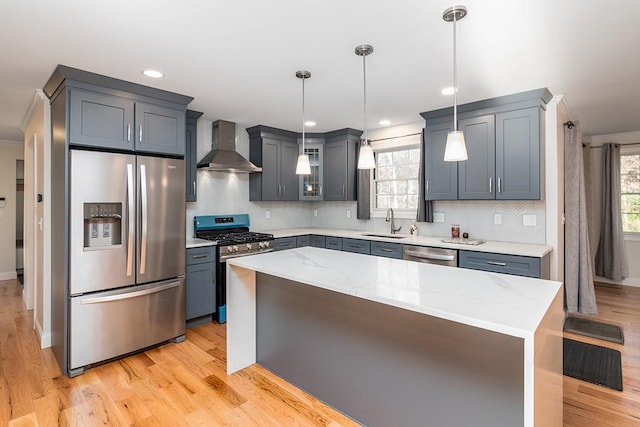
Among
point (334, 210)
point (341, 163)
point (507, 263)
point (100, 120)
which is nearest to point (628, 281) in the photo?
point (507, 263)

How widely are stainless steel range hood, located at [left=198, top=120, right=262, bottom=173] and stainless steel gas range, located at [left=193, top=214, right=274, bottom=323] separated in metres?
0.71

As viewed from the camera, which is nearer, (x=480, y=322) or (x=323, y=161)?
(x=480, y=322)

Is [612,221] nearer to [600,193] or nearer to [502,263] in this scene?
[600,193]

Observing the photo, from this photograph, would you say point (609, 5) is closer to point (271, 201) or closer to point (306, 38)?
point (306, 38)

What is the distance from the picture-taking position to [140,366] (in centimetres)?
278

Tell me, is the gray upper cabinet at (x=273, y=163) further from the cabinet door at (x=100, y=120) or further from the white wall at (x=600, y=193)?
the white wall at (x=600, y=193)

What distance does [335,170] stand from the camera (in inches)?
197

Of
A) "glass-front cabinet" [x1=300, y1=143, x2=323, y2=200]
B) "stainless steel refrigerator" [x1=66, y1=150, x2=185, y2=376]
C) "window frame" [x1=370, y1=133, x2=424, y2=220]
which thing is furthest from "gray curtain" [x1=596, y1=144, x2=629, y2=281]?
"stainless steel refrigerator" [x1=66, y1=150, x2=185, y2=376]

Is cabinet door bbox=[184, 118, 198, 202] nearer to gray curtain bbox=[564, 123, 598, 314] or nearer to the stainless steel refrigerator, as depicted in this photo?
the stainless steel refrigerator

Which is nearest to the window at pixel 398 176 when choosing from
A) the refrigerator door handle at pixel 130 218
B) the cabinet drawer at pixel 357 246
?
the cabinet drawer at pixel 357 246

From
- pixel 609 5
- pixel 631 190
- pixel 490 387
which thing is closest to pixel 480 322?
pixel 490 387

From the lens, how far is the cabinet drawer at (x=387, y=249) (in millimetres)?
3861

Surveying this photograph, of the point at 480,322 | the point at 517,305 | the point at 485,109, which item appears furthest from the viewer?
the point at 485,109

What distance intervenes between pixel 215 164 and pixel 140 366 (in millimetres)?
2223
